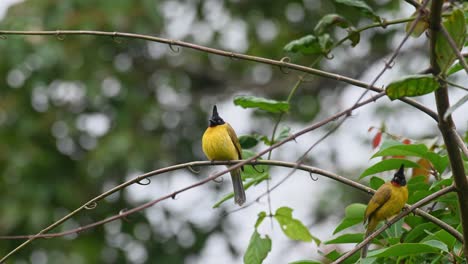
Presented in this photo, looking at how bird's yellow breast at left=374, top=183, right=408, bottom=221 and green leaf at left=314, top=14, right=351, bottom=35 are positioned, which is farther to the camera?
bird's yellow breast at left=374, top=183, right=408, bottom=221

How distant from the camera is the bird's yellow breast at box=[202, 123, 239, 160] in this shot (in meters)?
3.99

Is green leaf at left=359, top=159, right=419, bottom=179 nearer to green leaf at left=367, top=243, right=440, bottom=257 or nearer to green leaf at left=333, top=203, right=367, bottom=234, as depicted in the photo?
green leaf at left=333, top=203, right=367, bottom=234

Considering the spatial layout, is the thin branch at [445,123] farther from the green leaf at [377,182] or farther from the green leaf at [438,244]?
the green leaf at [377,182]

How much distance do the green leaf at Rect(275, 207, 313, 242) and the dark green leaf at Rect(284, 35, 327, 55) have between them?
546 mm

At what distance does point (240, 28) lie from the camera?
10.3 m

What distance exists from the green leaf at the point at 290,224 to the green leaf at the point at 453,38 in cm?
102

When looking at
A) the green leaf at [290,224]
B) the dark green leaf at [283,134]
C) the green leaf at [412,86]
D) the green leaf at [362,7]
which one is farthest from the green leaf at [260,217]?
the green leaf at [412,86]

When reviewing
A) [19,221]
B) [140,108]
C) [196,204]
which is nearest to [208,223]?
[196,204]

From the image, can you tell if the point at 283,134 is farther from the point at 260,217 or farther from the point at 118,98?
the point at 118,98

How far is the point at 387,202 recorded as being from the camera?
301 cm

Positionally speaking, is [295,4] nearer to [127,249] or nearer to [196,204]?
[196,204]

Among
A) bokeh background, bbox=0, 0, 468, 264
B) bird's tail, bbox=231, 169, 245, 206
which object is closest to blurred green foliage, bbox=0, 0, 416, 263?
bokeh background, bbox=0, 0, 468, 264

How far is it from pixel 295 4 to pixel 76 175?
3181 mm

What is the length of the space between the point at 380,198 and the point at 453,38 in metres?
0.88
